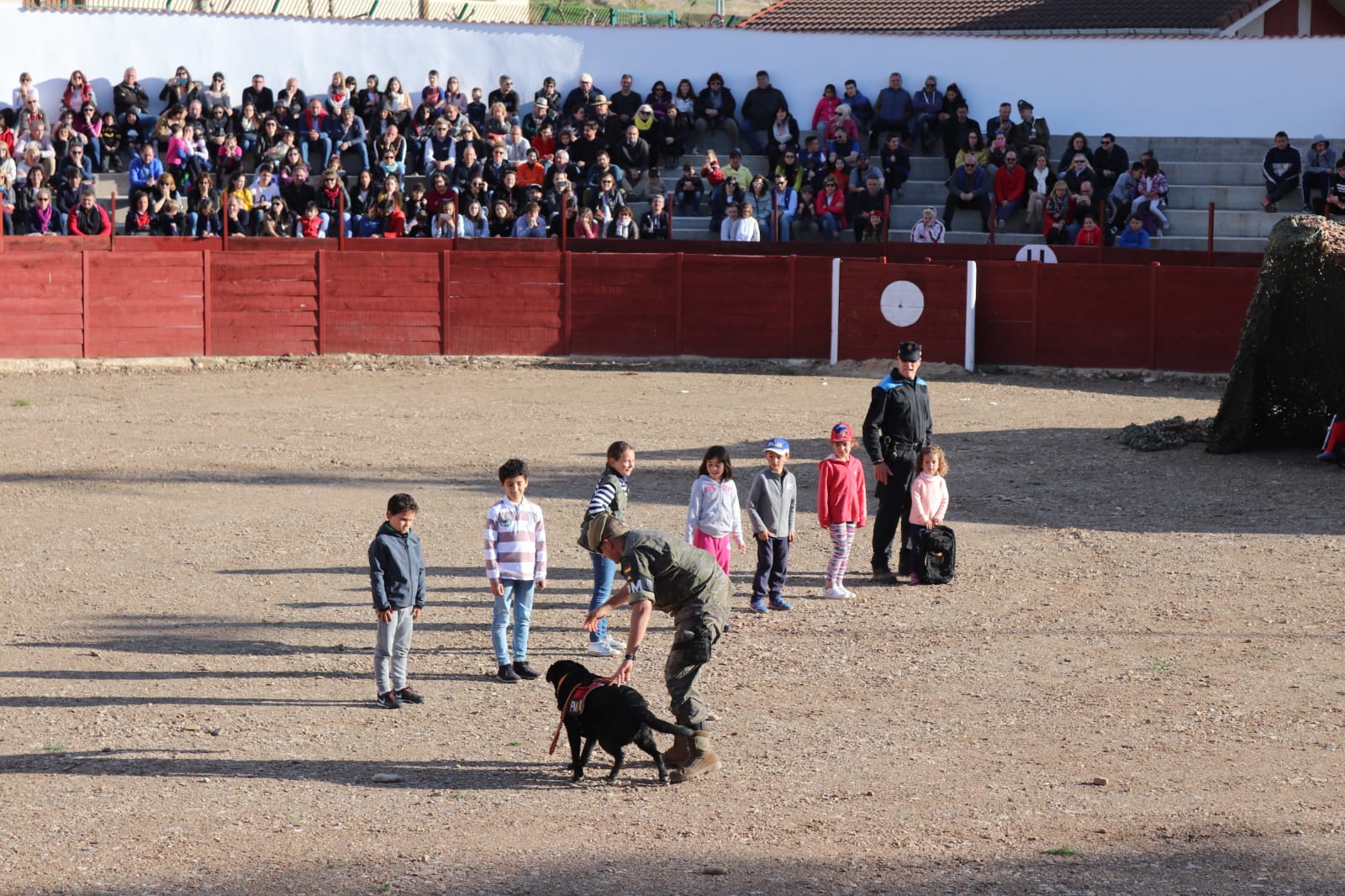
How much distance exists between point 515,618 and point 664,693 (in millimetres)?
1039

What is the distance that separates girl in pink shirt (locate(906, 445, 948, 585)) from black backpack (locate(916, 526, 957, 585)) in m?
0.05

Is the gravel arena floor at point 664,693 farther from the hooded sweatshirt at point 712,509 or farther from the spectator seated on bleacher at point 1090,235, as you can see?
the spectator seated on bleacher at point 1090,235

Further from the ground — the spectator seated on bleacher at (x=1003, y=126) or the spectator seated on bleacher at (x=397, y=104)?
the spectator seated on bleacher at (x=397, y=104)

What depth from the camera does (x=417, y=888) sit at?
668cm

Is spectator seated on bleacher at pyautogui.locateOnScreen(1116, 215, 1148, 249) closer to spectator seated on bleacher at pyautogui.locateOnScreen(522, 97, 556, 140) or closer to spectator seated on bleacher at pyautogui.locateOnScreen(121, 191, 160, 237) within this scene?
spectator seated on bleacher at pyautogui.locateOnScreen(522, 97, 556, 140)

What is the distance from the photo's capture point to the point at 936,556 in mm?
12258

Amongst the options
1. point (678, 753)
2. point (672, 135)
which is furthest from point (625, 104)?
point (678, 753)

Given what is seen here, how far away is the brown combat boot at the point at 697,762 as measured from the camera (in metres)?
8.05

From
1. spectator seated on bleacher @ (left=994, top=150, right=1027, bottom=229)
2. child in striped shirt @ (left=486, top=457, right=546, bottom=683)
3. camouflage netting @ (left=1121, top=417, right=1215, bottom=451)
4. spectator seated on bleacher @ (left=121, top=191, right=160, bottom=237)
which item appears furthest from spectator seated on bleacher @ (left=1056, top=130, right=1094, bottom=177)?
child in striped shirt @ (left=486, top=457, right=546, bottom=683)

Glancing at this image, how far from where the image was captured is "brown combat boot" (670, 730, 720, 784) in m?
8.05

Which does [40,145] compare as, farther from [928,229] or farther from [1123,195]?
[1123,195]

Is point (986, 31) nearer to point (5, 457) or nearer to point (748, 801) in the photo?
point (5, 457)

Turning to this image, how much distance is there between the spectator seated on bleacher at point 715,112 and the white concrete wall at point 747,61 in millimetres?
1336

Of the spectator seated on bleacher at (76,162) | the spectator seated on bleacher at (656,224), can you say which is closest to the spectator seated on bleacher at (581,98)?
the spectator seated on bleacher at (656,224)
